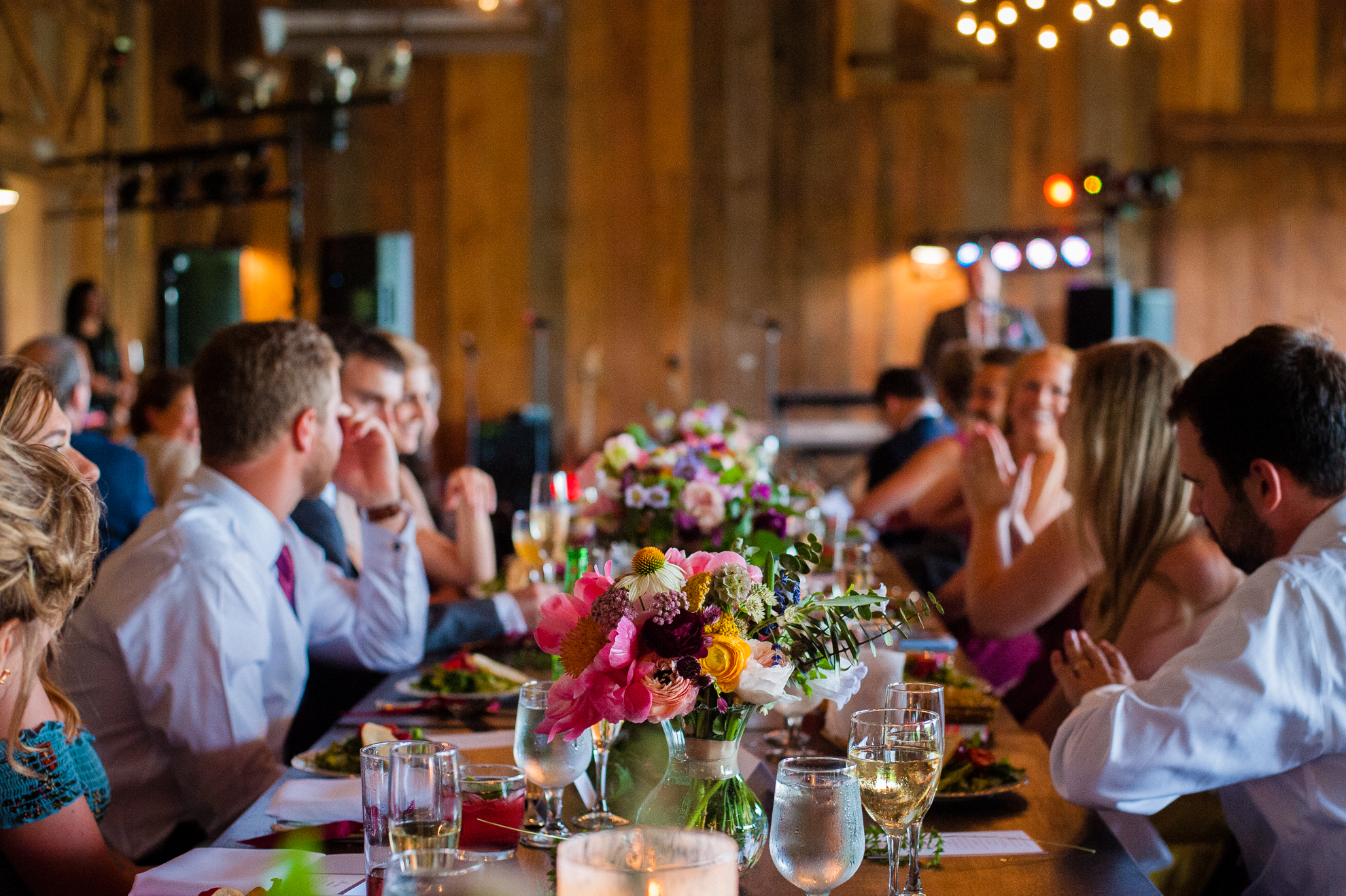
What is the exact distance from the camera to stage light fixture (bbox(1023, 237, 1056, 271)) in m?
8.80

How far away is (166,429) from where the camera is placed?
3.87 metres

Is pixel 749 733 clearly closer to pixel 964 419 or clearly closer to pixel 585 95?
pixel 964 419

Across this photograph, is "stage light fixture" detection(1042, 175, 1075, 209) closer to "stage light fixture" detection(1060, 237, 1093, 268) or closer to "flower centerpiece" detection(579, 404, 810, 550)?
"stage light fixture" detection(1060, 237, 1093, 268)

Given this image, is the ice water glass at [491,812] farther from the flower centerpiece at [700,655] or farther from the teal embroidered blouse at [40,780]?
the teal embroidered blouse at [40,780]

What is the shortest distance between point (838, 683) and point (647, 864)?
450mm

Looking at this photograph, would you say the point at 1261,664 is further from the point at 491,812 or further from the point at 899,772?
the point at 491,812

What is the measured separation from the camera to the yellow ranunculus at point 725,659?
1.02 m

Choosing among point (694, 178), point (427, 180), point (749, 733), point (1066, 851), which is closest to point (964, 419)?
point (749, 733)

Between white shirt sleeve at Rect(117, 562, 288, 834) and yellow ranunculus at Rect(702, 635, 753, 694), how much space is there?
911 millimetres

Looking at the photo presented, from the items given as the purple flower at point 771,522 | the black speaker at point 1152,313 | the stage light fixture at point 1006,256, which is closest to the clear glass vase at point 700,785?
the purple flower at point 771,522

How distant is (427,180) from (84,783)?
326 inches

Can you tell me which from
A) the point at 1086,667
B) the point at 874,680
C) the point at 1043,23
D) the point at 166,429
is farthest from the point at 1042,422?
the point at 166,429

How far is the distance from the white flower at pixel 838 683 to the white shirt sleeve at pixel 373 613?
4.04 feet

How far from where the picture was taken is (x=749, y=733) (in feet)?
5.44
